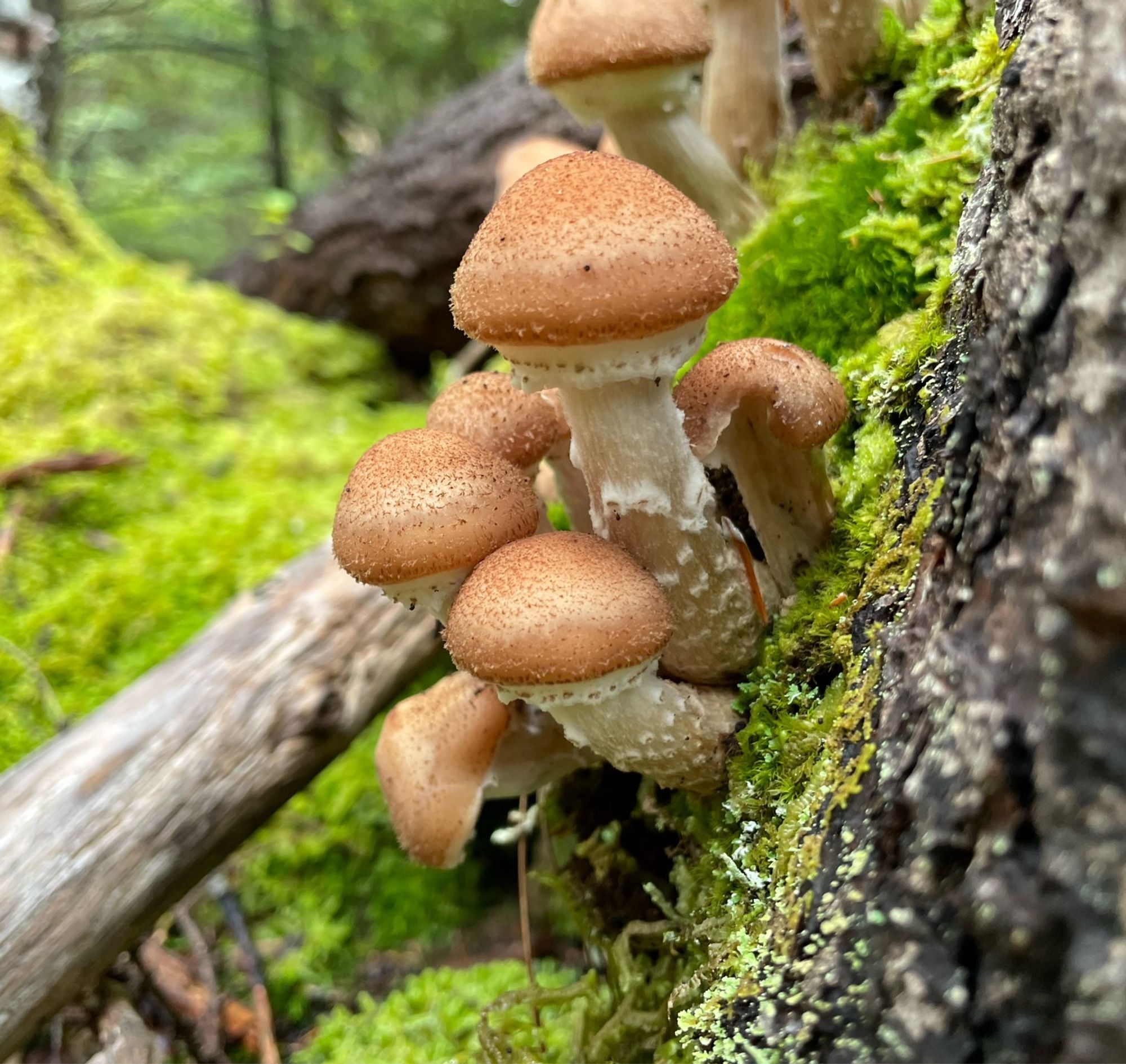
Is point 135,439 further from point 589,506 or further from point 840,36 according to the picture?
point 840,36

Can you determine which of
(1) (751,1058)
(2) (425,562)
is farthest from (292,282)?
(1) (751,1058)

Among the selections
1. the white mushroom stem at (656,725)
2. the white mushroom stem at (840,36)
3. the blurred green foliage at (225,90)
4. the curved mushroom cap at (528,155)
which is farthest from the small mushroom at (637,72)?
the blurred green foliage at (225,90)

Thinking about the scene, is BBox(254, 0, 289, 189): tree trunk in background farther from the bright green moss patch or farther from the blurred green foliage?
the bright green moss patch

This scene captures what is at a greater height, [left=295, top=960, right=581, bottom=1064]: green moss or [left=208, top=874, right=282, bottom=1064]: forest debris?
→ [left=208, top=874, right=282, bottom=1064]: forest debris

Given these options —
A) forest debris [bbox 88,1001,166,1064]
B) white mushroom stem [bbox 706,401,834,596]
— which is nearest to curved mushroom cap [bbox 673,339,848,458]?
white mushroom stem [bbox 706,401,834,596]

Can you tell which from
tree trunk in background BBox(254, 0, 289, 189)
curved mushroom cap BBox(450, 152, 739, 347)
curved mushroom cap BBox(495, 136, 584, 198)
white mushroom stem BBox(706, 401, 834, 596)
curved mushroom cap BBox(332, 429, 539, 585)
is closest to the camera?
curved mushroom cap BBox(450, 152, 739, 347)

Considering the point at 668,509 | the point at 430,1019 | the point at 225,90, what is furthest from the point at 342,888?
the point at 225,90

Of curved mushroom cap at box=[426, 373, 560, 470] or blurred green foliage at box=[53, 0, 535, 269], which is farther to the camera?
blurred green foliage at box=[53, 0, 535, 269]

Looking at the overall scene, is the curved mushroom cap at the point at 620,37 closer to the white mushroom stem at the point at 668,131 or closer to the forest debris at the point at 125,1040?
the white mushroom stem at the point at 668,131
